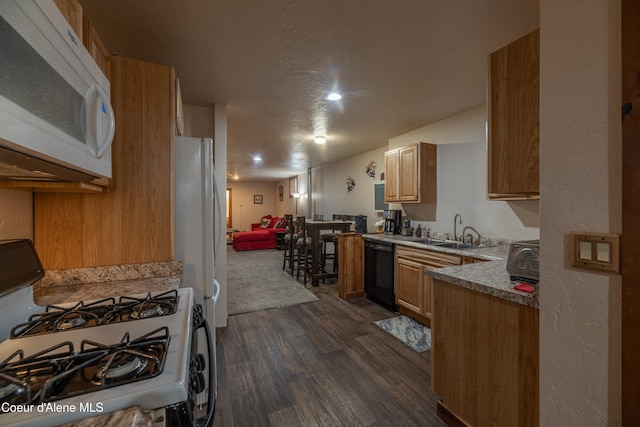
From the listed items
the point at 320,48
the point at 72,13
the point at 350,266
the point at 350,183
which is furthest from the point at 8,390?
the point at 350,183

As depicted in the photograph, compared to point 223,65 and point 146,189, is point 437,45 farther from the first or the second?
point 146,189

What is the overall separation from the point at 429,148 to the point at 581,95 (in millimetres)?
2657

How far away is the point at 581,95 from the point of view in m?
0.85

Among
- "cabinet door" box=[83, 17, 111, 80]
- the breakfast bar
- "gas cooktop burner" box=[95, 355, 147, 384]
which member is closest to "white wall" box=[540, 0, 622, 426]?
"gas cooktop burner" box=[95, 355, 147, 384]

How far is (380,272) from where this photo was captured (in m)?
3.49

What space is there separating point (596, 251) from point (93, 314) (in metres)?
1.74

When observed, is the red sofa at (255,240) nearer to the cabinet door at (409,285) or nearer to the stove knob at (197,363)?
the cabinet door at (409,285)

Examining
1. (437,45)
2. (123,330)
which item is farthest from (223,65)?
(123,330)

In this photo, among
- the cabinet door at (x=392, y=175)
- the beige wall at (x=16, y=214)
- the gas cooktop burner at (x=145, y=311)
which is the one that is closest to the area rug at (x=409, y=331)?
the cabinet door at (x=392, y=175)

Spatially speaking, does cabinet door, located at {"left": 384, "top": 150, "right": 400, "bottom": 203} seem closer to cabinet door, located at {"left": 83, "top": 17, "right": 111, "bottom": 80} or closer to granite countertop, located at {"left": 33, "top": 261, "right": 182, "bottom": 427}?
granite countertop, located at {"left": 33, "top": 261, "right": 182, "bottom": 427}

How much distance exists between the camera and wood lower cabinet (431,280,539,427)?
120 centimetres

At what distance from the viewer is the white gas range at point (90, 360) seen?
55 cm
